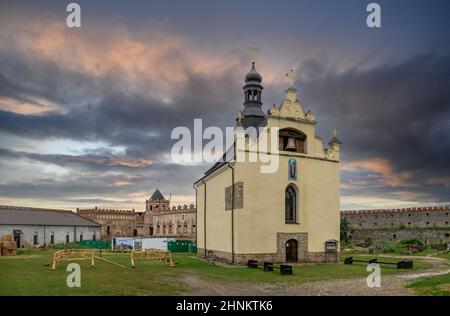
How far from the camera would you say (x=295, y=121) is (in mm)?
30391

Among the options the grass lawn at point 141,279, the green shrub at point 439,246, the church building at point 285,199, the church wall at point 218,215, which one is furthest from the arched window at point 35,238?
the green shrub at point 439,246

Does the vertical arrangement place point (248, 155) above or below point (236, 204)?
above

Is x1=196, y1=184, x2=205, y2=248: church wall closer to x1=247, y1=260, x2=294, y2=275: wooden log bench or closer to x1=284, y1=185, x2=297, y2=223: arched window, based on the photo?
x1=284, y1=185, x2=297, y2=223: arched window

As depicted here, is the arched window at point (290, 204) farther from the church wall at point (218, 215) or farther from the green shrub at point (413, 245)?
the green shrub at point (413, 245)

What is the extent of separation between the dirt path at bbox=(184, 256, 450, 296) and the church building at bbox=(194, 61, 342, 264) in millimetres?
7984

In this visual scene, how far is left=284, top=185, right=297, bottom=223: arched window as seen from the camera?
2972 centimetres

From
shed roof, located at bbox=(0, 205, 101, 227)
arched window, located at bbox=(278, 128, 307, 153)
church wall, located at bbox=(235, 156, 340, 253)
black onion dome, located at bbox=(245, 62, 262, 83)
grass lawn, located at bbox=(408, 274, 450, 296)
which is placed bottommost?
grass lawn, located at bbox=(408, 274, 450, 296)

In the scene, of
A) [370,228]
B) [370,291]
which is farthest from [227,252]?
[370,228]

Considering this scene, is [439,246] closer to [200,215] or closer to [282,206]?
[200,215]

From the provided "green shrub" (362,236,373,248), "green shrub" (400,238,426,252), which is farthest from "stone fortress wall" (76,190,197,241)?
"green shrub" (400,238,426,252)

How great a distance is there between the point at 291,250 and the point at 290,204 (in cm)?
328

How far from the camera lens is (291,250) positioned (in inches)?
1153
